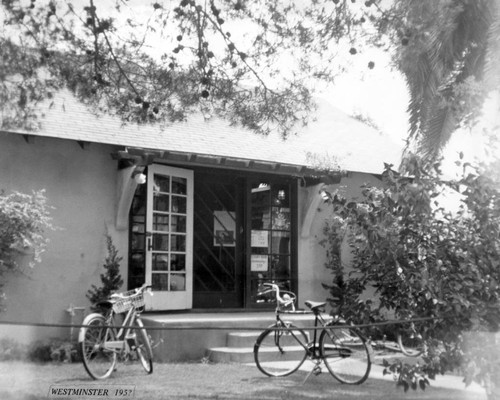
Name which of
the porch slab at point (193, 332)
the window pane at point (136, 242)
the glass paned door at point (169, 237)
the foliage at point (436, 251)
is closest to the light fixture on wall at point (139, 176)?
the glass paned door at point (169, 237)

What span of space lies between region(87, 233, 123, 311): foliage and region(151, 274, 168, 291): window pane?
473 millimetres

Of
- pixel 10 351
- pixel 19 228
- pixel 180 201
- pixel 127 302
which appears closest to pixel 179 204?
pixel 180 201

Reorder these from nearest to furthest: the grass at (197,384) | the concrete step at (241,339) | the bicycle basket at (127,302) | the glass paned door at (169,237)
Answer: the grass at (197,384), the bicycle basket at (127,302), the concrete step at (241,339), the glass paned door at (169,237)

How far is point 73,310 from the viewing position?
429 centimetres

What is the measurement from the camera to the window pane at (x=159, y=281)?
5266 millimetres

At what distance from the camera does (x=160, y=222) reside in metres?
5.37

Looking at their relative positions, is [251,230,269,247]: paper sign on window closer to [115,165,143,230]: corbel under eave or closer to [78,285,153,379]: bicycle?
[115,165,143,230]: corbel under eave

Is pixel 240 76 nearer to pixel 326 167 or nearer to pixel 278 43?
pixel 278 43

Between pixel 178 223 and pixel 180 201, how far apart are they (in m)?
0.18

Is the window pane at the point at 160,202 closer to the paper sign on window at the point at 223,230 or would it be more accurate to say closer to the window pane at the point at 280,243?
the paper sign on window at the point at 223,230

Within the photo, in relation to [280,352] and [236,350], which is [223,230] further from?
[280,352]

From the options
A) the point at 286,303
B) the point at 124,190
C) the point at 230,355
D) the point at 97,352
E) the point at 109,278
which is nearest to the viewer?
the point at 97,352

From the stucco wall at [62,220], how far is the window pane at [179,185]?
0.68 m

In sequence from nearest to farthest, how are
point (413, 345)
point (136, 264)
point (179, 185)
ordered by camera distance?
point (413, 345) < point (136, 264) < point (179, 185)
